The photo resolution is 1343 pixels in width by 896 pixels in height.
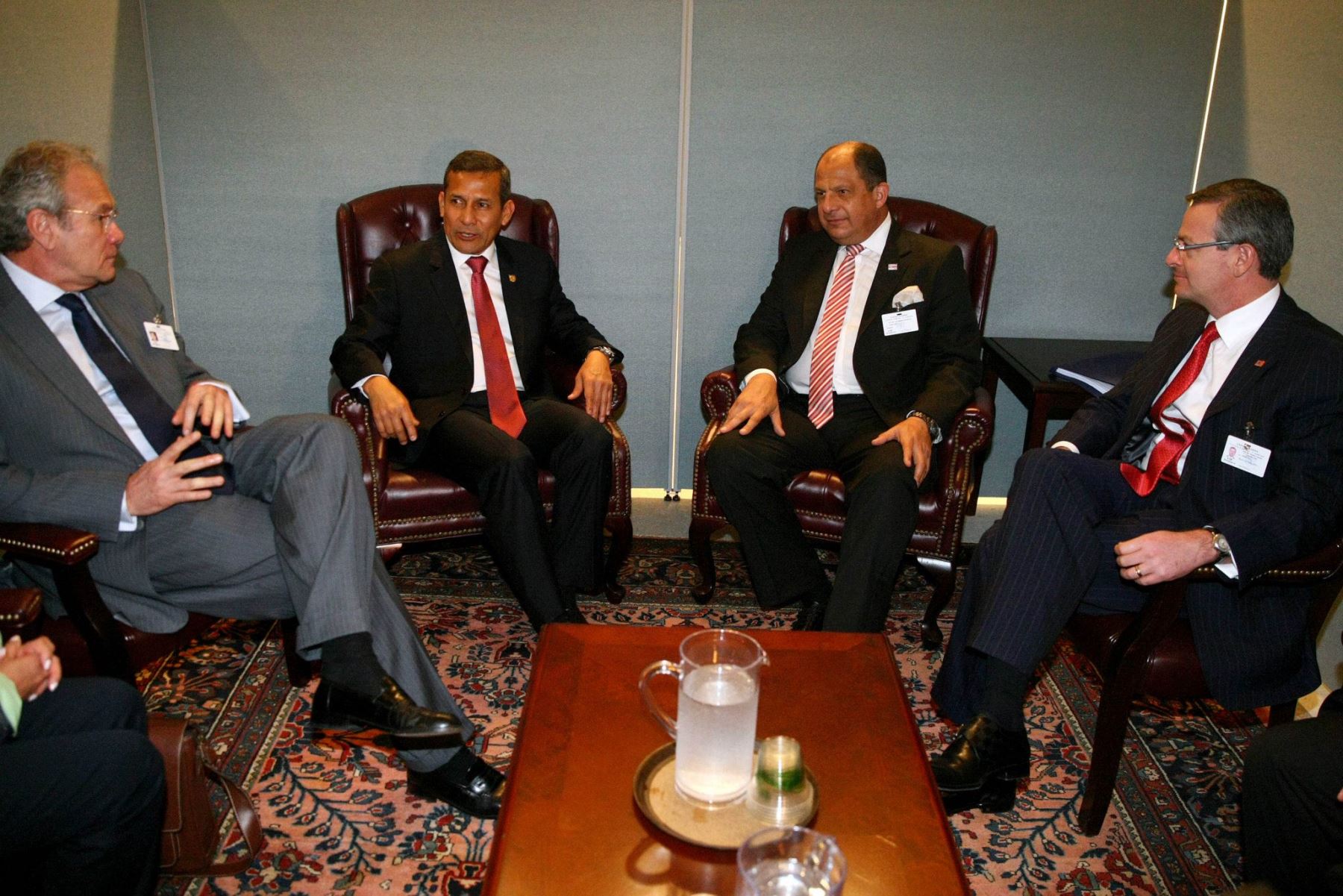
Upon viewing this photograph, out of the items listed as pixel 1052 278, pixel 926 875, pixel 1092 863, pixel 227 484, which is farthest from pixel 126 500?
pixel 1052 278

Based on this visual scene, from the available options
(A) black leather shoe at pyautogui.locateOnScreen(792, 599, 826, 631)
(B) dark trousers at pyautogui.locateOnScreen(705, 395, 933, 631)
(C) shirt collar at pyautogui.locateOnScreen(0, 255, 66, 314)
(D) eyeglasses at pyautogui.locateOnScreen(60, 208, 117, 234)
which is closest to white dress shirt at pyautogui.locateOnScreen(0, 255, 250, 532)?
(C) shirt collar at pyautogui.locateOnScreen(0, 255, 66, 314)

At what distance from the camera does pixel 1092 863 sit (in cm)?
218

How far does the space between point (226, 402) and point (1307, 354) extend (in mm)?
2516

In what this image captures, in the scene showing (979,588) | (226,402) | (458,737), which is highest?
(226,402)

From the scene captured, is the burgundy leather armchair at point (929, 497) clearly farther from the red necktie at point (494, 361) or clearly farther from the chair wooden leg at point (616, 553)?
the red necktie at point (494, 361)

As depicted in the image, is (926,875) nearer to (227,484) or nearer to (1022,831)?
(1022,831)

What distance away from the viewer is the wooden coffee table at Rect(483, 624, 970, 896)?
1443mm

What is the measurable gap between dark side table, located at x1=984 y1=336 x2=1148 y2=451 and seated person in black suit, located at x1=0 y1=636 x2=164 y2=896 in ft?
8.44

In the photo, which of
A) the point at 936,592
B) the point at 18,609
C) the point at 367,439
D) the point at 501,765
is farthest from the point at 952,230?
the point at 18,609

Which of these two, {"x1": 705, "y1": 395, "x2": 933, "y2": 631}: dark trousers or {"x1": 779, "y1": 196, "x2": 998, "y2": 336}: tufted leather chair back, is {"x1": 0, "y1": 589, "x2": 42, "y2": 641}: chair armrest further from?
{"x1": 779, "y1": 196, "x2": 998, "y2": 336}: tufted leather chair back

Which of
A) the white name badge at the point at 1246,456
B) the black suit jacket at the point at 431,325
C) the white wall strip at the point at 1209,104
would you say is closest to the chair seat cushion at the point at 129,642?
the black suit jacket at the point at 431,325

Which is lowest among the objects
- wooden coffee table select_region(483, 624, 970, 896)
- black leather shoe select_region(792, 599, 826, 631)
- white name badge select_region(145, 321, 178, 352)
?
Answer: black leather shoe select_region(792, 599, 826, 631)

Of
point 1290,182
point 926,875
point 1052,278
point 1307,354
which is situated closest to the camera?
point 926,875

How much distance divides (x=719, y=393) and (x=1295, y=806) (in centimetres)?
191
